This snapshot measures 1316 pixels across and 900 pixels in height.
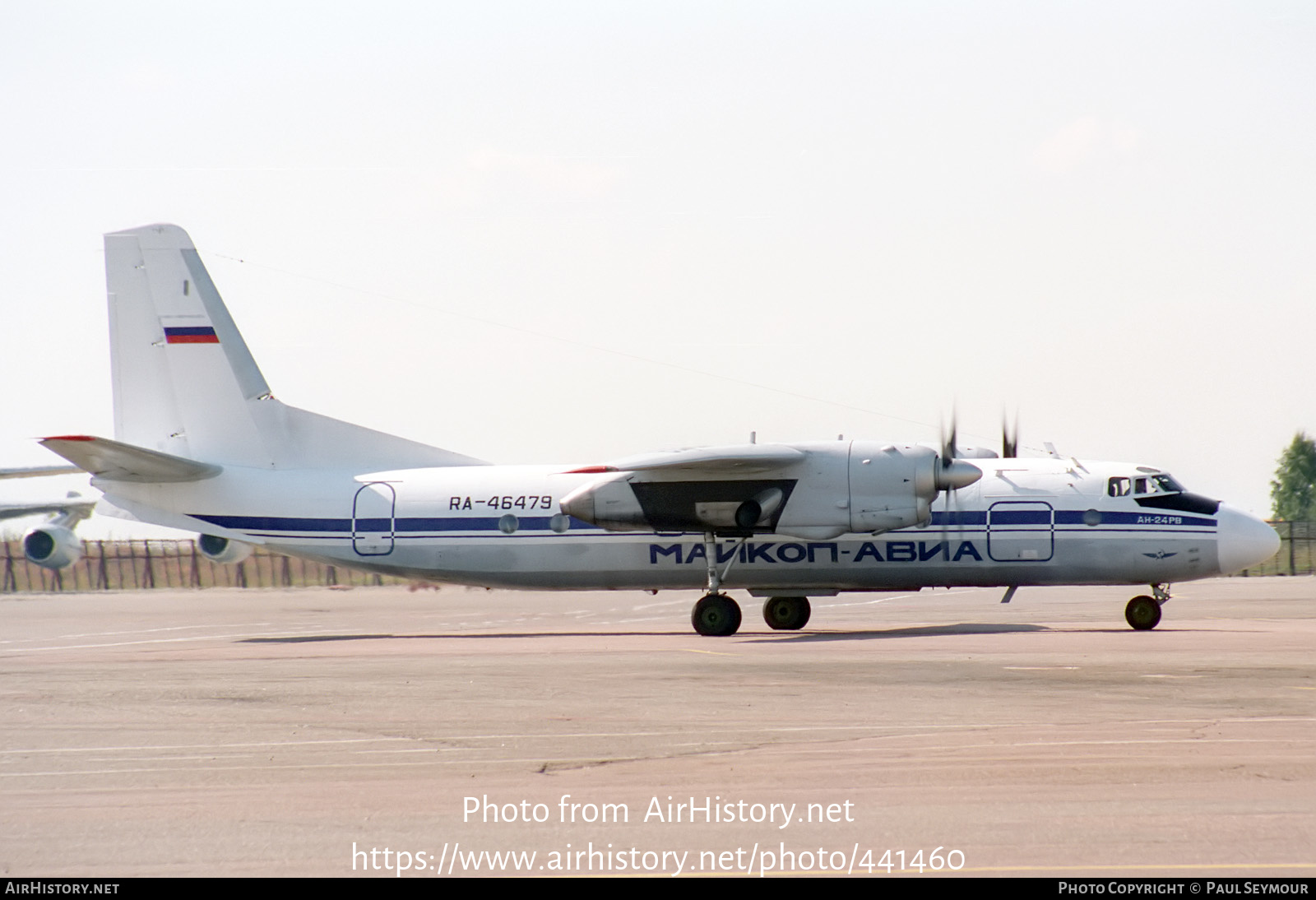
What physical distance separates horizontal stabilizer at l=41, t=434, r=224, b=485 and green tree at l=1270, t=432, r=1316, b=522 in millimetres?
90377

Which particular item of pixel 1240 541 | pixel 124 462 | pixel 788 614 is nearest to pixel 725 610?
pixel 788 614

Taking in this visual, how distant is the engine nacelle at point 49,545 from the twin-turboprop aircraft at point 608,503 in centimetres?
1678

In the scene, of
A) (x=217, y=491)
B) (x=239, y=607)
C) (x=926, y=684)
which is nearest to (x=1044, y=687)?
(x=926, y=684)

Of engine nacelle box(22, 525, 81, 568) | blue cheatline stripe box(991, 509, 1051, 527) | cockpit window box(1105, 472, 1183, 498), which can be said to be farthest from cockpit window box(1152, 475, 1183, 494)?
engine nacelle box(22, 525, 81, 568)

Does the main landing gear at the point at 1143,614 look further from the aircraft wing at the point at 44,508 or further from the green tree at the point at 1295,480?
the green tree at the point at 1295,480

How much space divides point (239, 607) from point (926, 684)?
28061mm

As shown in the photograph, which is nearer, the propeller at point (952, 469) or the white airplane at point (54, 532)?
the propeller at point (952, 469)

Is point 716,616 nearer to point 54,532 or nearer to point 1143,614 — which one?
point 1143,614

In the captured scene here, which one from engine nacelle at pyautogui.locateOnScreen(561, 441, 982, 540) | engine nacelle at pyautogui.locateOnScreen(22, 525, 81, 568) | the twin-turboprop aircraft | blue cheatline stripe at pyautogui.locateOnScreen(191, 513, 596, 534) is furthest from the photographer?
engine nacelle at pyautogui.locateOnScreen(22, 525, 81, 568)

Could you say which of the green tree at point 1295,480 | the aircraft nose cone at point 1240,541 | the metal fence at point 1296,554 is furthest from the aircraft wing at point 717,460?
A: the green tree at point 1295,480

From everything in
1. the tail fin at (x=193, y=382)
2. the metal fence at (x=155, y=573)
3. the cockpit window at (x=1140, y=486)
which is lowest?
the metal fence at (x=155, y=573)

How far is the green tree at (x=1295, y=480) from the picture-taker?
98.9m

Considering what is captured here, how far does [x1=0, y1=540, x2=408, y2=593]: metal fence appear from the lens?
54.4 meters

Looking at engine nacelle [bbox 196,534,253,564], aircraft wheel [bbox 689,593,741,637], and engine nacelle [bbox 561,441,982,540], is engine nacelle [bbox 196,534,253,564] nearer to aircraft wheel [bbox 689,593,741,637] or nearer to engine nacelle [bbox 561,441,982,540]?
engine nacelle [bbox 561,441,982,540]
